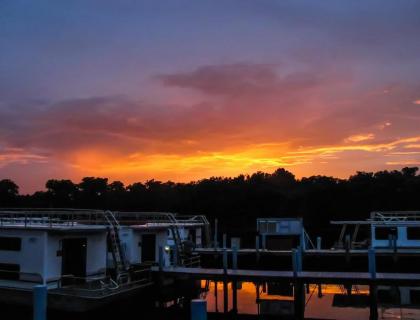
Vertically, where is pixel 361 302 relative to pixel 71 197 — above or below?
below

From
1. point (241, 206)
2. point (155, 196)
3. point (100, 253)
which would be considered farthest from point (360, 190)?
point (100, 253)

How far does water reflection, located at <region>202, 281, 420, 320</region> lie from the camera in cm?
2961

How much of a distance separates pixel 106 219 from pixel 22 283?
15.9 ft

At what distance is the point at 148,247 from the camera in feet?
99.9

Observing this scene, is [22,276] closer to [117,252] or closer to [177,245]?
[117,252]

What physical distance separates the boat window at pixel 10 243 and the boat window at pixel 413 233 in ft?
84.8

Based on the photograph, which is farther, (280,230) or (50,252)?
(280,230)

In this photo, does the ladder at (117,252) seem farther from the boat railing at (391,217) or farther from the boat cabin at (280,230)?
the boat railing at (391,217)

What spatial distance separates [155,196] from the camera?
10200cm

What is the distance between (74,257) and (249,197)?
68791 millimetres

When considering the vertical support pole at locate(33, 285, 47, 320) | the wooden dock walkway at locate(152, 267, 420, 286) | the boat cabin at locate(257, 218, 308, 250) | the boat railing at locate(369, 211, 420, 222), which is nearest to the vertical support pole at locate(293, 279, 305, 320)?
the wooden dock walkway at locate(152, 267, 420, 286)

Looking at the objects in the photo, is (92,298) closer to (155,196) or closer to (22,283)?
(22,283)

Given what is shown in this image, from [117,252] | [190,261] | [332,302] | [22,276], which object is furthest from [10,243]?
[332,302]

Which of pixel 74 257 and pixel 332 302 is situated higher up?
pixel 74 257
